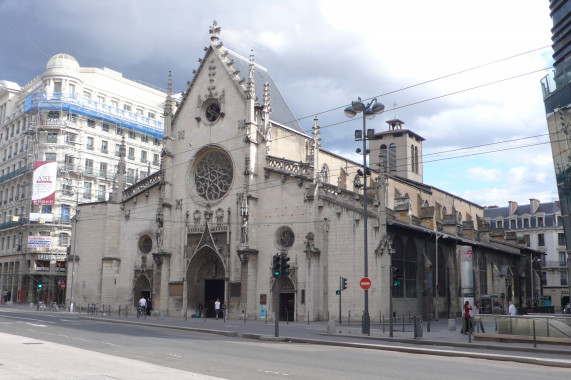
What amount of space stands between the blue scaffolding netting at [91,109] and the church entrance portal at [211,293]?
3282cm

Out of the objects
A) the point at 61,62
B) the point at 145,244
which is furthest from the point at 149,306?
the point at 61,62

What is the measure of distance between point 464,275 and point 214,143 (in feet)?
73.6

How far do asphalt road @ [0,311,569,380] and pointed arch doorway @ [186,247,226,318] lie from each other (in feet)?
77.2

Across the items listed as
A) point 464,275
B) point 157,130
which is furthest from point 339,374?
point 157,130

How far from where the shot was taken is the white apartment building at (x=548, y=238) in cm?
7812

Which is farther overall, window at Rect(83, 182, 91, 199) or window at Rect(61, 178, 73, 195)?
window at Rect(83, 182, 91, 199)

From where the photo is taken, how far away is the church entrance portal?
4412 centimetres

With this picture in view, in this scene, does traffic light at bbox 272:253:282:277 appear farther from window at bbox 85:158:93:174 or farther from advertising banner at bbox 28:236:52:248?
window at bbox 85:158:93:174

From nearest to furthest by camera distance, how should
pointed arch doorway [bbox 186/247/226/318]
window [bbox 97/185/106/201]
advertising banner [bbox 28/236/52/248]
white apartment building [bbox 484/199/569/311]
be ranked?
1. pointed arch doorway [bbox 186/247/226/318]
2. advertising banner [bbox 28/236/52/248]
3. window [bbox 97/185/106/201]
4. white apartment building [bbox 484/199/569/311]

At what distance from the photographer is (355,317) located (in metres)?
35.2

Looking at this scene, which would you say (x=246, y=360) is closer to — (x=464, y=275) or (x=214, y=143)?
(x=464, y=275)

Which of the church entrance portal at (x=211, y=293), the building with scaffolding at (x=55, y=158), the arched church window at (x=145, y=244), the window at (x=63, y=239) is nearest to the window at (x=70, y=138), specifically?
the building with scaffolding at (x=55, y=158)

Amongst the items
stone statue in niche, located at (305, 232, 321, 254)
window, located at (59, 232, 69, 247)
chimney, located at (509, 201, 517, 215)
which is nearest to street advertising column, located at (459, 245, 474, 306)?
stone statue in niche, located at (305, 232, 321, 254)

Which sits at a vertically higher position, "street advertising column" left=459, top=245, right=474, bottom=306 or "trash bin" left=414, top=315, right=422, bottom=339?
"street advertising column" left=459, top=245, right=474, bottom=306
